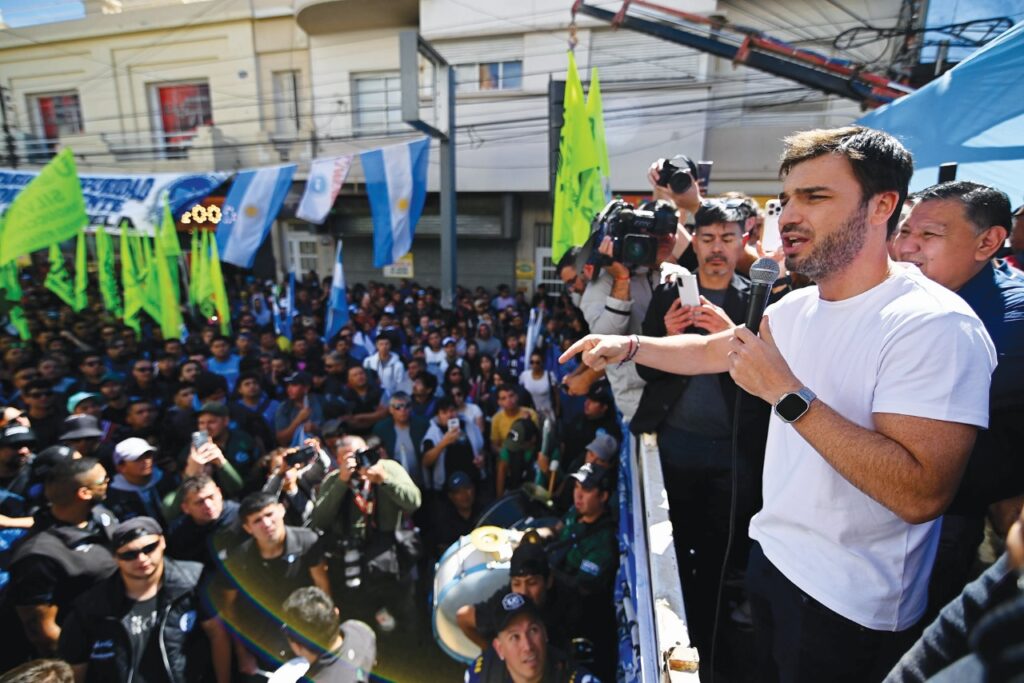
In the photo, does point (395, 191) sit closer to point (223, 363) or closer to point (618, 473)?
point (223, 363)

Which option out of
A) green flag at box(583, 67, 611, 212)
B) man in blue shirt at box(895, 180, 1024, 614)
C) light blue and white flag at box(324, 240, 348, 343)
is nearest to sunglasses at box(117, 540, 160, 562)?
man in blue shirt at box(895, 180, 1024, 614)

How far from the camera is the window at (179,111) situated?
1426 centimetres

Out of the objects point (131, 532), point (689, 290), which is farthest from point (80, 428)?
point (689, 290)

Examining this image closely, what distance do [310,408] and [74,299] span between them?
18.9 ft

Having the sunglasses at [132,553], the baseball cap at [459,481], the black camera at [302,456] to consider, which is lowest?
the baseball cap at [459,481]

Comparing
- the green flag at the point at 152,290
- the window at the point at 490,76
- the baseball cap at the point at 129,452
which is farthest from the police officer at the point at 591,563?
the window at the point at 490,76

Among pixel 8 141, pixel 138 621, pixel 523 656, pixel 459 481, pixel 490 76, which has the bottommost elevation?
pixel 459 481

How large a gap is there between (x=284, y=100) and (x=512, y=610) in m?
14.9

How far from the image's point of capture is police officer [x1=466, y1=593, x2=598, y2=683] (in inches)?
83.1

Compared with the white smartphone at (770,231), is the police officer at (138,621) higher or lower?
lower

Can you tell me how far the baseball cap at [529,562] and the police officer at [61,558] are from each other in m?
1.99

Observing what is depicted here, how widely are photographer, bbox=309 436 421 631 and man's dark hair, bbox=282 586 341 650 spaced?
68cm

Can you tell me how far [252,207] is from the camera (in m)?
8.27

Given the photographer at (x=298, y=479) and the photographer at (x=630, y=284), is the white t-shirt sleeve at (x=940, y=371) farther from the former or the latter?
the photographer at (x=298, y=479)
